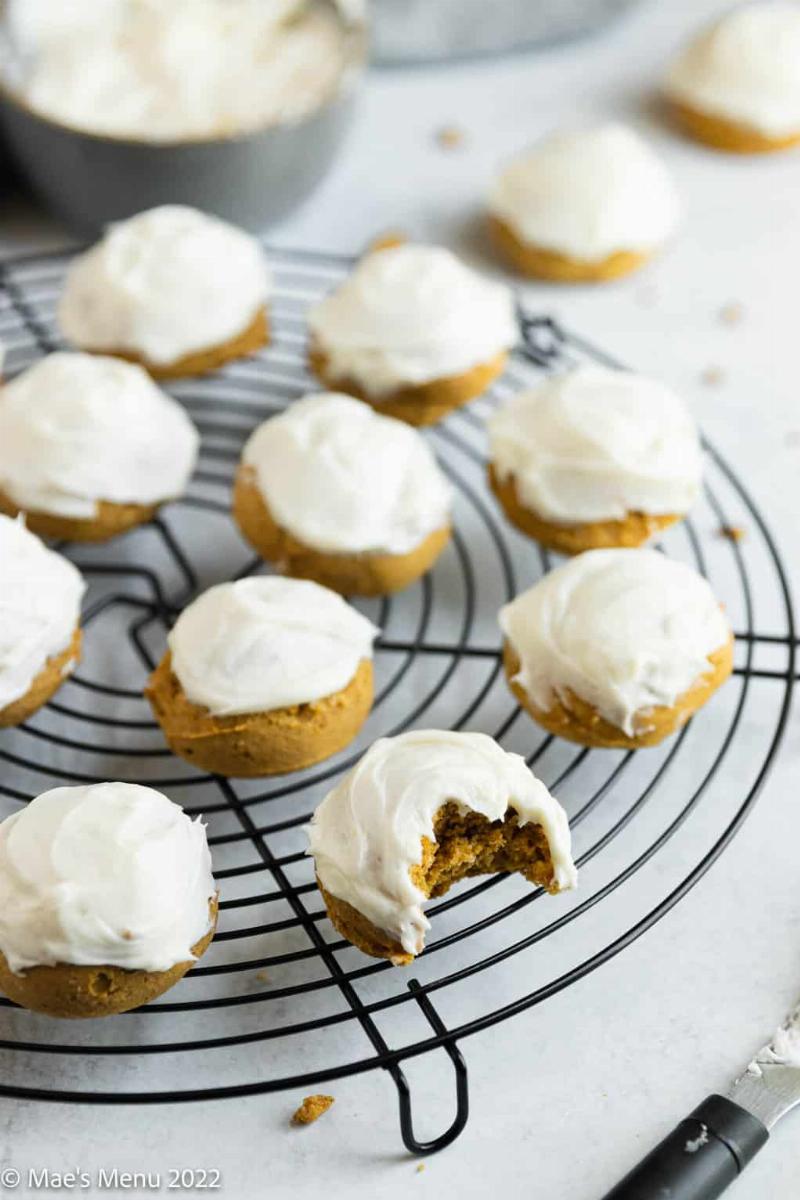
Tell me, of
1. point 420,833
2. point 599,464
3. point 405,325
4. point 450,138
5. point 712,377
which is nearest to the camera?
point 420,833

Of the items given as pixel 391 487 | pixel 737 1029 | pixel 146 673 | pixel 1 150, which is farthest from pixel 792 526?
pixel 1 150

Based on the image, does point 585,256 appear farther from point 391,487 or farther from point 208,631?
point 208,631

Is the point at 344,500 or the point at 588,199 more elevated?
the point at 588,199

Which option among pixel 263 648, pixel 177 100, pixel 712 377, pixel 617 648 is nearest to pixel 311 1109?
pixel 263 648

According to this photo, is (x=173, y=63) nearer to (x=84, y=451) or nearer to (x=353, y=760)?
(x=84, y=451)

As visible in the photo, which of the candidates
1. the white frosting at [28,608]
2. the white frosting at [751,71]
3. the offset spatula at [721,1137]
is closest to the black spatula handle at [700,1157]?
the offset spatula at [721,1137]

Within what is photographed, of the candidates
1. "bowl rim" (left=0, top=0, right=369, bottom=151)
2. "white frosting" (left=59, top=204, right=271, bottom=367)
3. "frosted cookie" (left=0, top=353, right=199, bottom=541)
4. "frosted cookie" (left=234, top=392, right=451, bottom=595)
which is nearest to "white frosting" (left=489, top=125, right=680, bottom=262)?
"bowl rim" (left=0, top=0, right=369, bottom=151)

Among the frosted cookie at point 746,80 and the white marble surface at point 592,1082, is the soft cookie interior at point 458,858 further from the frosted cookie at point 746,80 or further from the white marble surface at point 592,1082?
the frosted cookie at point 746,80

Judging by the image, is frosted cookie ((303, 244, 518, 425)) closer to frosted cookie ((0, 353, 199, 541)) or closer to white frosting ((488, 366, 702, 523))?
white frosting ((488, 366, 702, 523))
